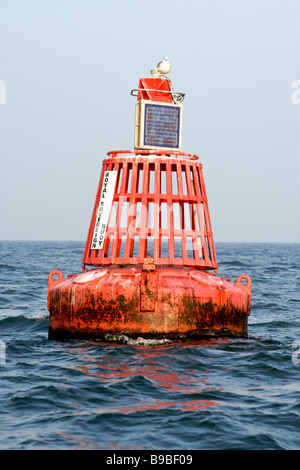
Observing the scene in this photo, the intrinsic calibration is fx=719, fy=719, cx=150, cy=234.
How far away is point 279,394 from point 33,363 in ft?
13.1

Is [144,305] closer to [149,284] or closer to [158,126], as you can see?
[149,284]

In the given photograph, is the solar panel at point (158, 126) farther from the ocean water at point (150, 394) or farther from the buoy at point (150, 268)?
the ocean water at point (150, 394)

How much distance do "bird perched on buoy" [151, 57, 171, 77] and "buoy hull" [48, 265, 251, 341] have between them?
161 inches

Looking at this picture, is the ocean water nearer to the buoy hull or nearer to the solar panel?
the buoy hull

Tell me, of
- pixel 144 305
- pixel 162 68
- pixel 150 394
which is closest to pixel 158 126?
pixel 162 68

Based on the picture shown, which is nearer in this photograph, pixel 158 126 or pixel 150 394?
pixel 150 394

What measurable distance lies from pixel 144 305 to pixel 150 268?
82 centimetres

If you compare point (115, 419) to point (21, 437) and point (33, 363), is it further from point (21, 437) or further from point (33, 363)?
point (33, 363)

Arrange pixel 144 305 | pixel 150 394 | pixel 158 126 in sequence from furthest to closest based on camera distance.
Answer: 1. pixel 158 126
2. pixel 144 305
3. pixel 150 394

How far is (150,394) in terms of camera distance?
30.8ft

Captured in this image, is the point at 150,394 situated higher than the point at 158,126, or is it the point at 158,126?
the point at 158,126
